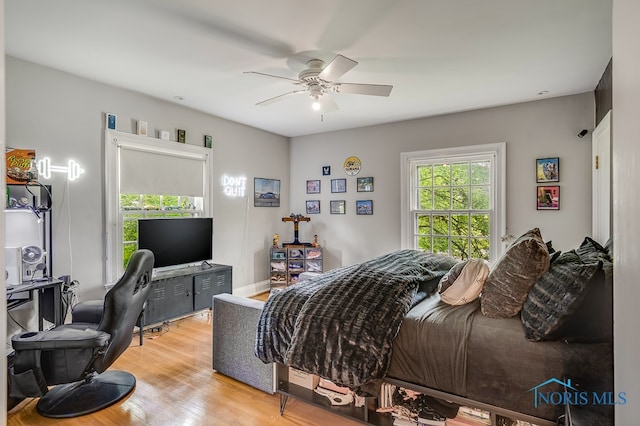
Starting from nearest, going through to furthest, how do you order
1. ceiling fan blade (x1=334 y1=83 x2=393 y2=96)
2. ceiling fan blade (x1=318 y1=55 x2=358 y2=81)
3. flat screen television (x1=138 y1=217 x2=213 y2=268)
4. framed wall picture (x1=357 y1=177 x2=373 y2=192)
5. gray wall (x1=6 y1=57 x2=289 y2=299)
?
ceiling fan blade (x1=318 y1=55 x2=358 y2=81) < ceiling fan blade (x1=334 y1=83 x2=393 y2=96) < gray wall (x1=6 y1=57 x2=289 y2=299) < flat screen television (x1=138 y1=217 x2=213 y2=268) < framed wall picture (x1=357 y1=177 x2=373 y2=192)

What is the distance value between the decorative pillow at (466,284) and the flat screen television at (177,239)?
300 cm

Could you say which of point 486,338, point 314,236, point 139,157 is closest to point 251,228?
point 314,236

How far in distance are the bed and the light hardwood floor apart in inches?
17.9

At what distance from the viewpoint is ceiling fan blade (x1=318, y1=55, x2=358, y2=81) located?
228 cm

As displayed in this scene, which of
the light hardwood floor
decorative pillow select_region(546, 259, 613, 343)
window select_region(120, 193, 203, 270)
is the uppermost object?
window select_region(120, 193, 203, 270)

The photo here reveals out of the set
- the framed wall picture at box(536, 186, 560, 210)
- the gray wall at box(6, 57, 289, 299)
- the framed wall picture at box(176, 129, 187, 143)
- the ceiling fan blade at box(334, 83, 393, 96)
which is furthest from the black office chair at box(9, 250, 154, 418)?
the framed wall picture at box(536, 186, 560, 210)

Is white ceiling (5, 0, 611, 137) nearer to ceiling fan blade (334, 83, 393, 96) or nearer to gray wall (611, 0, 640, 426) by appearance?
ceiling fan blade (334, 83, 393, 96)

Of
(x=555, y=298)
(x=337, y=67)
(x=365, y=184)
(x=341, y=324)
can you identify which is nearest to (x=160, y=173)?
(x=337, y=67)

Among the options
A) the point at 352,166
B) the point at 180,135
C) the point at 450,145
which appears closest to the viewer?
the point at 180,135

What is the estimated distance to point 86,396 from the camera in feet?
7.51

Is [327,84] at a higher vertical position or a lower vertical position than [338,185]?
higher

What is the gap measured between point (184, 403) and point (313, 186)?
12.8ft

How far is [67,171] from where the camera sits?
313 centimetres

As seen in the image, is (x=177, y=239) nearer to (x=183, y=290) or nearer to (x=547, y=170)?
(x=183, y=290)
